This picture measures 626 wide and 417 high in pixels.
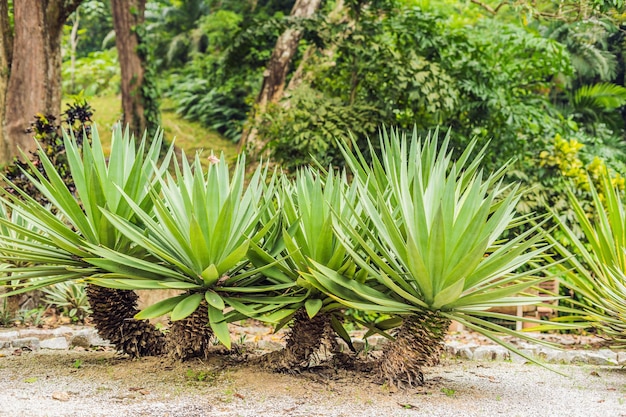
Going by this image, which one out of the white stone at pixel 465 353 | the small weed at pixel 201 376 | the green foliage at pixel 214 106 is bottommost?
the white stone at pixel 465 353

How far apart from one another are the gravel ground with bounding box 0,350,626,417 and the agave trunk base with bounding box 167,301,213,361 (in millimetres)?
63

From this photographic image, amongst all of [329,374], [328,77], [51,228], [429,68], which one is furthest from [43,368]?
[328,77]

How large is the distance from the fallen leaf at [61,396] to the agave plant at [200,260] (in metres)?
0.52

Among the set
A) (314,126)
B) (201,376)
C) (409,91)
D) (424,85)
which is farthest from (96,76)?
(201,376)

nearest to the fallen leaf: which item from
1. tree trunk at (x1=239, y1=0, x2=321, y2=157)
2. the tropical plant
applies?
the tropical plant

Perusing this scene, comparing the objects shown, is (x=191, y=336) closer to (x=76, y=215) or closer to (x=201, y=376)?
(x=201, y=376)

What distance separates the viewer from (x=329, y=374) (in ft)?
11.0

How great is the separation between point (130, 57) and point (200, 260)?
8.47 metres

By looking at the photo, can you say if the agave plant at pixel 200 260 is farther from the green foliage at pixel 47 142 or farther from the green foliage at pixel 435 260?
the green foliage at pixel 47 142

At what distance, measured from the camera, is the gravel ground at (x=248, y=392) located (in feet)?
8.89

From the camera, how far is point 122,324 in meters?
3.47

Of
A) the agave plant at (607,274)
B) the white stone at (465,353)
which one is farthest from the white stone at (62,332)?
the agave plant at (607,274)

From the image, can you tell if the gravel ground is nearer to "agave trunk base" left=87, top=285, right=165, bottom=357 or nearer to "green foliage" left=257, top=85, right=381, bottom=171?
"agave trunk base" left=87, top=285, right=165, bottom=357

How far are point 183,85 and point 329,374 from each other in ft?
51.2
